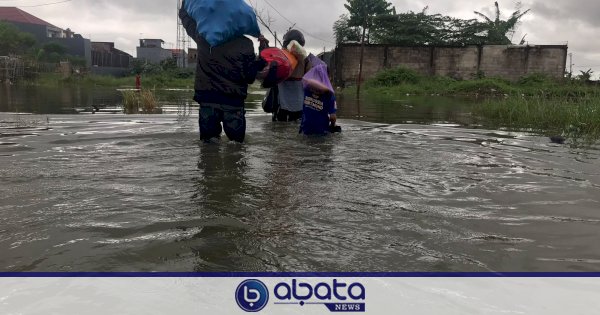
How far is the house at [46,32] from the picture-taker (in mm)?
47688

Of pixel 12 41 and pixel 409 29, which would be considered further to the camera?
pixel 12 41

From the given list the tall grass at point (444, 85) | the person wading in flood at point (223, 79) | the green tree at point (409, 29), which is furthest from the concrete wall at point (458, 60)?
the person wading in flood at point (223, 79)

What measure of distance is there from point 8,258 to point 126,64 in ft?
190

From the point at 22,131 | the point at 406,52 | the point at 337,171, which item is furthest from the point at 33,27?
the point at 337,171

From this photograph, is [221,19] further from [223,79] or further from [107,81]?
[107,81]

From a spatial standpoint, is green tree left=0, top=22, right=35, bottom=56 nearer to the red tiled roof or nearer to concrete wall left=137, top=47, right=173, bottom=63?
the red tiled roof

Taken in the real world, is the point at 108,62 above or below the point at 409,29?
below

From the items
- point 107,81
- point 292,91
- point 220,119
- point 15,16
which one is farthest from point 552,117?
point 15,16

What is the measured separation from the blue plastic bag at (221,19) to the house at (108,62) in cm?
4383

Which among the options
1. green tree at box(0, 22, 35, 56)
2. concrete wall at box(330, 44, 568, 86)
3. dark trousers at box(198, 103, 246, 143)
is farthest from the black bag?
green tree at box(0, 22, 35, 56)
